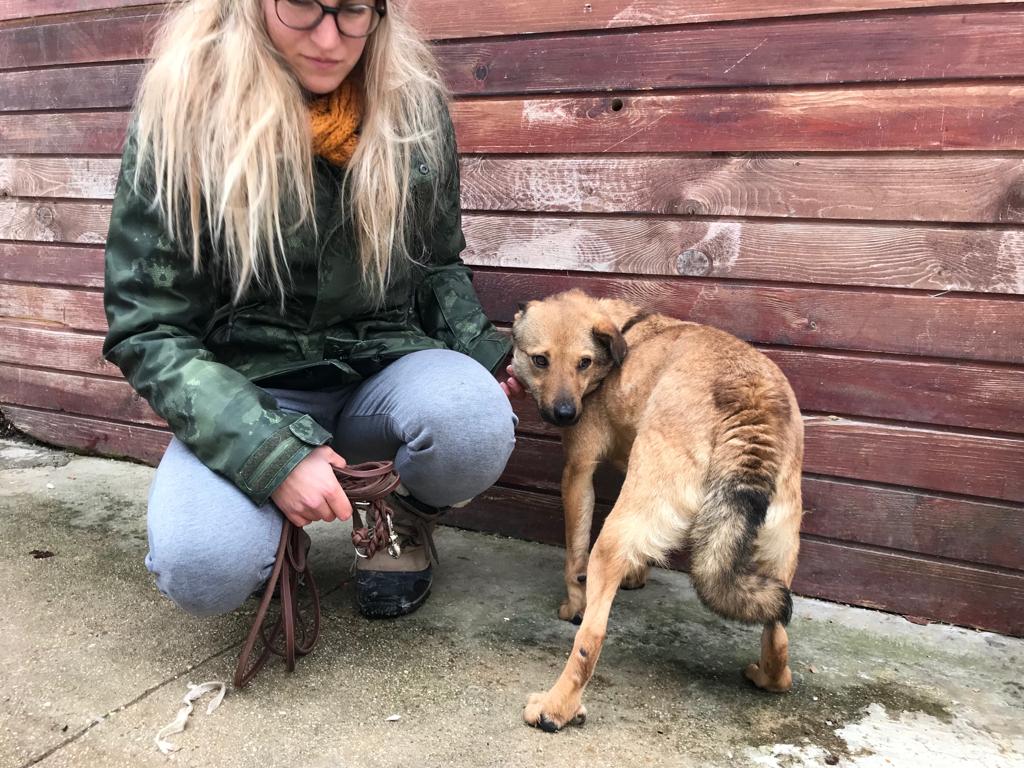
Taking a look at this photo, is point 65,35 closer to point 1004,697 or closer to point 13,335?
point 13,335

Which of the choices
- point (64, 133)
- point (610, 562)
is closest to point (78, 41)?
point (64, 133)

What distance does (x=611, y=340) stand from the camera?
111 inches

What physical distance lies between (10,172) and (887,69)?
4.30 m

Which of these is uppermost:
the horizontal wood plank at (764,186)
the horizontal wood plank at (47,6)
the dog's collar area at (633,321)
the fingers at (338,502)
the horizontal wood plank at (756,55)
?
the horizontal wood plank at (47,6)

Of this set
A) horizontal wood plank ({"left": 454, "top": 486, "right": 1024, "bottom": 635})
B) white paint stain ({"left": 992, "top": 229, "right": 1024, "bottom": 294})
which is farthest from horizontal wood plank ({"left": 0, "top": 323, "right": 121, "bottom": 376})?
white paint stain ({"left": 992, "top": 229, "right": 1024, "bottom": 294})

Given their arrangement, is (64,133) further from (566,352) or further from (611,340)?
(611,340)

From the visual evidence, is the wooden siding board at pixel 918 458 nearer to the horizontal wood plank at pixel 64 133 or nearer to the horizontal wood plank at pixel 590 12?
the horizontal wood plank at pixel 590 12

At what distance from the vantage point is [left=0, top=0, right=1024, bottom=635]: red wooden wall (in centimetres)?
256

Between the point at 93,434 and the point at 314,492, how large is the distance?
2926 mm

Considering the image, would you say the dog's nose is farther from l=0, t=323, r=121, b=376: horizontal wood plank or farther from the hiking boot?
l=0, t=323, r=121, b=376: horizontal wood plank

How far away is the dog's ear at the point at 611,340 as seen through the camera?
9.20 feet

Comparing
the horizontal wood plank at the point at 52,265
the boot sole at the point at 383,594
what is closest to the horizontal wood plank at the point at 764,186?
the boot sole at the point at 383,594

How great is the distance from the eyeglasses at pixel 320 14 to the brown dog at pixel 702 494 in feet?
4.36

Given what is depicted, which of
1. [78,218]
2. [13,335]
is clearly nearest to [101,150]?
[78,218]
